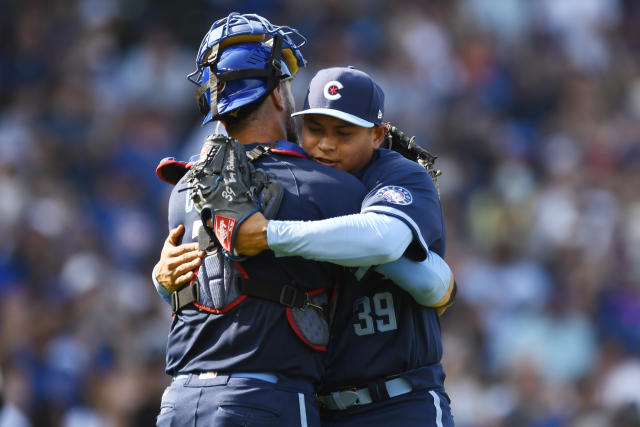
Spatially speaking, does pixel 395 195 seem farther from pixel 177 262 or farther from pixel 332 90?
pixel 177 262

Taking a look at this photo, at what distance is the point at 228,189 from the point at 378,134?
2.81ft

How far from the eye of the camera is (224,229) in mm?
3379

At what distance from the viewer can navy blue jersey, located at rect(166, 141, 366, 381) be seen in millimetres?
3395

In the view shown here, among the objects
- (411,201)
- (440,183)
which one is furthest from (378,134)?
(440,183)

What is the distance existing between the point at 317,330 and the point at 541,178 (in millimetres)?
7695

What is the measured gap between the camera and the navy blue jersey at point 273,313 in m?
3.39

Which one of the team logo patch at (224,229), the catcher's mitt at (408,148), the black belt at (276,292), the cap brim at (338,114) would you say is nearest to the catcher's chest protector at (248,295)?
the black belt at (276,292)

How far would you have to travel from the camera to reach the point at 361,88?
12.7 ft

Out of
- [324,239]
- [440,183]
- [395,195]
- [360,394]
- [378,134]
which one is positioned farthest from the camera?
[440,183]

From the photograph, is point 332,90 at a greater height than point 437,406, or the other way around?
point 332,90

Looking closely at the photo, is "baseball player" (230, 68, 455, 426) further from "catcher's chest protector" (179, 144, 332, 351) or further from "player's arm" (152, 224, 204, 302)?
"player's arm" (152, 224, 204, 302)

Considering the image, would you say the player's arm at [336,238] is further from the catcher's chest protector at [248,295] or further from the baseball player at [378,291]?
the catcher's chest protector at [248,295]

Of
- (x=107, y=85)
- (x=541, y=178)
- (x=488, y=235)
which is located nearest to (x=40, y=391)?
(x=107, y=85)

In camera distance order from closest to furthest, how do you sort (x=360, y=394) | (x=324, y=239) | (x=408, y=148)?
(x=324, y=239)
(x=360, y=394)
(x=408, y=148)
